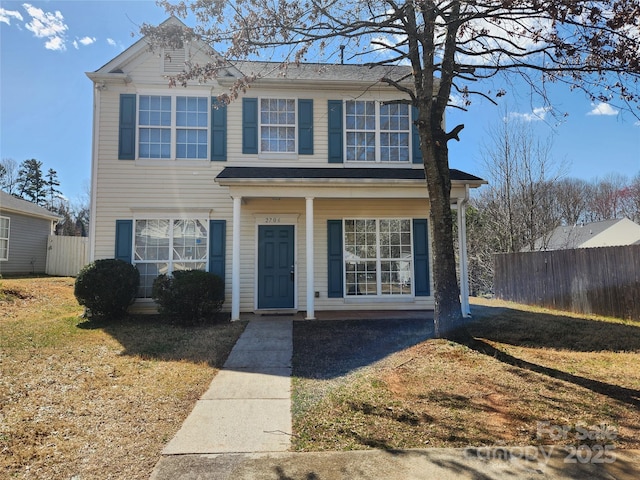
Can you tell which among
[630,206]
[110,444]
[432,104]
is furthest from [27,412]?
[630,206]

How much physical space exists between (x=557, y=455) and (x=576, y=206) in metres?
34.9

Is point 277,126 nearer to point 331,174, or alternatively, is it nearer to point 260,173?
point 260,173

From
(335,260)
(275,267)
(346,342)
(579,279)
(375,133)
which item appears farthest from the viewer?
(579,279)

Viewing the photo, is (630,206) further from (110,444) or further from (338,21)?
(110,444)

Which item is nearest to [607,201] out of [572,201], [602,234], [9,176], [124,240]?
[572,201]

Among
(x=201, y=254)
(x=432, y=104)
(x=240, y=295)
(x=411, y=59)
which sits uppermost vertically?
(x=411, y=59)

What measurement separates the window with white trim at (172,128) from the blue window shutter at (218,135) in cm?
17

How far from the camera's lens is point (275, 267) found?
33.6 feet

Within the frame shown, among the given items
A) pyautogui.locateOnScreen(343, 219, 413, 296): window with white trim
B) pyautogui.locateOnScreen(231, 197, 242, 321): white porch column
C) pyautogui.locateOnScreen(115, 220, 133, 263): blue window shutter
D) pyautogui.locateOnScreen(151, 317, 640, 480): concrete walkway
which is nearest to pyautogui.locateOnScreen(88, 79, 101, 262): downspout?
pyautogui.locateOnScreen(115, 220, 133, 263): blue window shutter

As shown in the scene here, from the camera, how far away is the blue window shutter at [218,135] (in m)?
10.2

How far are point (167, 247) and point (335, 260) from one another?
430cm

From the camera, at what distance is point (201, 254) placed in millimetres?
10109

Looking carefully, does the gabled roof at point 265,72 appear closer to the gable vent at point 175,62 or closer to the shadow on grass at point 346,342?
the gable vent at point 175,62

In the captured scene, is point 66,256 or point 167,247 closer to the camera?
point 167,247
